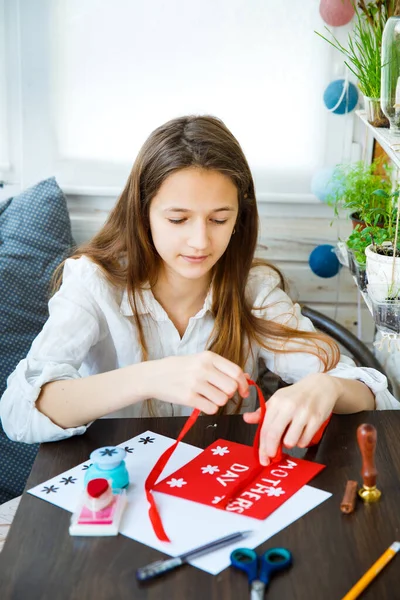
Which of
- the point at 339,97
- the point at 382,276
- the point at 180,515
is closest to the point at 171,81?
the point at 339,97

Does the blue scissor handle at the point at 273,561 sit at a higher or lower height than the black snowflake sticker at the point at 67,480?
higher

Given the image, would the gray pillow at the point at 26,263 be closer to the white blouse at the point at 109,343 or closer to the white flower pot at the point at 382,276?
the white blouse at the point at 109,343

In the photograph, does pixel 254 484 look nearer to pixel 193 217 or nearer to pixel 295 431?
pixel 295 431

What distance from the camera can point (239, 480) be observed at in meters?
1.14

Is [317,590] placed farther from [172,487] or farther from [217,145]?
[217,145]

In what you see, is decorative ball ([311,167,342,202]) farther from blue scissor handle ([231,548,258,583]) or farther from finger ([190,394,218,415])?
blue scissor handle ([231,548,258,583])

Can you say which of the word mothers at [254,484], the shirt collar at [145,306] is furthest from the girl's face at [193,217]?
the word mothers at [254,484]

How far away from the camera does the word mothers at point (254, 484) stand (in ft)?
3.54

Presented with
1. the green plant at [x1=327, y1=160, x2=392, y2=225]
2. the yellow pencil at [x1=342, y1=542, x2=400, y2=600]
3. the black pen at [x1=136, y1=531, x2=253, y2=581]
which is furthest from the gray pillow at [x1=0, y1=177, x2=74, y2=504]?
the yellow pencil at [x1=342, y1=542, x2=400, y2=600]

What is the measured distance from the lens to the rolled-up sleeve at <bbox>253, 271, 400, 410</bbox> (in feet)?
4.84

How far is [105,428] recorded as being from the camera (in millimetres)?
1322

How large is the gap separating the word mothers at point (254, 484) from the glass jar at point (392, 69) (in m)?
0.69

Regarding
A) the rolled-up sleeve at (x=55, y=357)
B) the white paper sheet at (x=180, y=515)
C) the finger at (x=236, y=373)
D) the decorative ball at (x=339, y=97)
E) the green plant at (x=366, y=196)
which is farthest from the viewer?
the decorative ball at (x=339, y=97)

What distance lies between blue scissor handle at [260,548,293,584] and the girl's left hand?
230 millimetres
